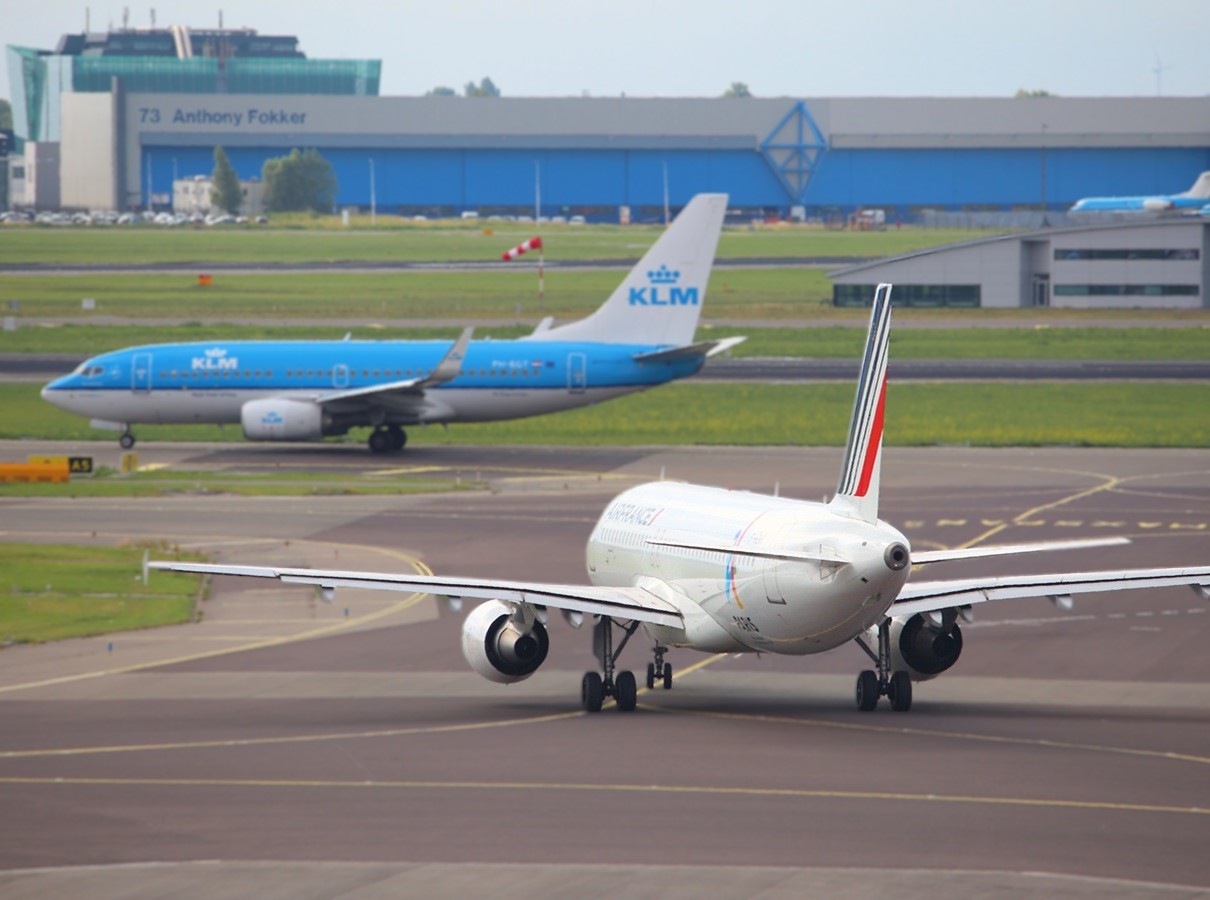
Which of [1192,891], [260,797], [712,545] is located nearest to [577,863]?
[260,797]

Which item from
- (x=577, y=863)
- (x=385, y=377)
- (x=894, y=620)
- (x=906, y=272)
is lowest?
(x=577, y=863)

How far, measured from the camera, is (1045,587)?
3347cm

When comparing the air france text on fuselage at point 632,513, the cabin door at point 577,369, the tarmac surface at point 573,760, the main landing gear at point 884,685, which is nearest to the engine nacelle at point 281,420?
the cabin door at point 577,369

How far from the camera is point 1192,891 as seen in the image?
22922 mm

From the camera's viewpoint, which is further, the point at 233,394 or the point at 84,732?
the point at 233,394

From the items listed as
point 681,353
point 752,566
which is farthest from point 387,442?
point 752,566

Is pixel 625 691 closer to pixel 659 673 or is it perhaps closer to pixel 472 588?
pixel 659 673

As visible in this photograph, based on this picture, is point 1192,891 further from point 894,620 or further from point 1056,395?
point 1056,395

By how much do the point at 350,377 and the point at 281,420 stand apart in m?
3.57

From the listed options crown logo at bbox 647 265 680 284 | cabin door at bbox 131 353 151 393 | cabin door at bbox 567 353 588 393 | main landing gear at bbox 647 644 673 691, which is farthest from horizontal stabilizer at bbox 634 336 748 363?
main landing gear at bbox 647 644 673 691

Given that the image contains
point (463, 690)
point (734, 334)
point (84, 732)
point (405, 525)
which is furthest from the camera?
point (734, 334)

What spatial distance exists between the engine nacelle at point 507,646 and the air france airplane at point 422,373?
1567 inches

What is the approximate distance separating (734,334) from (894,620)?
91.3 metres

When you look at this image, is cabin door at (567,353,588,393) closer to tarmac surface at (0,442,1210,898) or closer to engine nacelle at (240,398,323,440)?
engine nacelle at (240,398,323,440)
